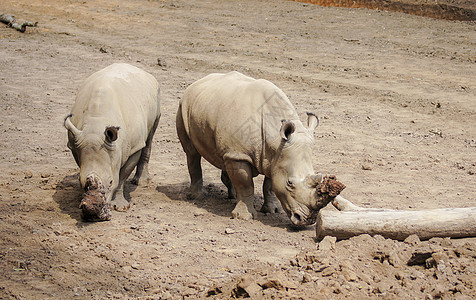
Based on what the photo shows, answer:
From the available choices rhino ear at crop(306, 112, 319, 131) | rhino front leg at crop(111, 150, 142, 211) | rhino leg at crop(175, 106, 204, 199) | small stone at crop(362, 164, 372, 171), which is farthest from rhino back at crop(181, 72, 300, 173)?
small stone at crop(362, 164, 372, 171)

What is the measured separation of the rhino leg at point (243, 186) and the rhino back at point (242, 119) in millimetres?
125

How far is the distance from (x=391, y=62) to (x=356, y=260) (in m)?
11.5

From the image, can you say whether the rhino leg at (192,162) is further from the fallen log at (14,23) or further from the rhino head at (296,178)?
the fallen log at (14,23)

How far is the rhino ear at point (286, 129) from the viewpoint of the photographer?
289 inches

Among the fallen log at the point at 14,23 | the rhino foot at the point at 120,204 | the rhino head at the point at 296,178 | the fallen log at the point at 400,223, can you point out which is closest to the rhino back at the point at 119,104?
the rhino foot at the point at 120,204

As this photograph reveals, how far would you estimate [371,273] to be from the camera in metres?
5.71

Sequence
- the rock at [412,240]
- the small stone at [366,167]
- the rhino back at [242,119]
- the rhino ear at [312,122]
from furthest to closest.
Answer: the small stone at [366,167] < the rhino ear at [312,122] < the rhino back at [242,119] < the rock at [412,240]

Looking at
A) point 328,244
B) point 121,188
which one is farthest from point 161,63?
point 328,244

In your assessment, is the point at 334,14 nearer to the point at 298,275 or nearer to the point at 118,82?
the point at 118,82

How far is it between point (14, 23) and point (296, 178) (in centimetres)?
1502

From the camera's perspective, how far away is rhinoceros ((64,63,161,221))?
7.42 metres

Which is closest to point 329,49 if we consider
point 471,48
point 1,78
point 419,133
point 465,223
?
point 471,48

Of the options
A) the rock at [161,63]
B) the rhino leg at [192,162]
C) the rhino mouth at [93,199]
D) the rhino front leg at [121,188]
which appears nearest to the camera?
the rhino mouth at [93,199]

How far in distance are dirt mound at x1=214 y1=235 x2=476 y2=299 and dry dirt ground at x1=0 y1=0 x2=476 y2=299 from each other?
0.02 m
